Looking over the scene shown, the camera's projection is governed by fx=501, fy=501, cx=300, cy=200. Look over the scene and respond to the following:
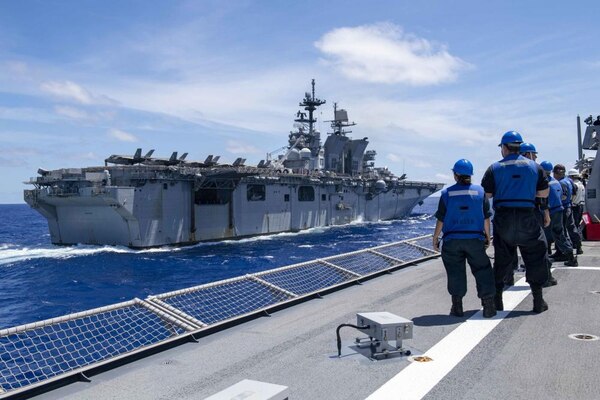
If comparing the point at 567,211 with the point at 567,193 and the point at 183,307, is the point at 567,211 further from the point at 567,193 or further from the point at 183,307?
the point at 183,307

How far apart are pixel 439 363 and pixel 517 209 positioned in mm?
1979

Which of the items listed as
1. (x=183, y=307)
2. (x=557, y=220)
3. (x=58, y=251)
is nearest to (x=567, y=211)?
(x=557, y=220)

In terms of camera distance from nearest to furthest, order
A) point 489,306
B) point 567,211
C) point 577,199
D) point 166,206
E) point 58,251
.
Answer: point 489,306
point 567,211
point 577,199
point 58,251
point 166,206

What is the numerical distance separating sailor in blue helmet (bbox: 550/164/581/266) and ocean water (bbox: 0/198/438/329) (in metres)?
12.2

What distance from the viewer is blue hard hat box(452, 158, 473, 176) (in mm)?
4582

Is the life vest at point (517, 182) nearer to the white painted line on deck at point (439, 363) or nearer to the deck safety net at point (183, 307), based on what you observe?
the white painted line on deck at point (439, 363)

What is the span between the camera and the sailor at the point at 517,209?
457 centimetres

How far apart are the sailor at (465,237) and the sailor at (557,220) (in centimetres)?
297

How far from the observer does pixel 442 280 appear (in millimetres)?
6539

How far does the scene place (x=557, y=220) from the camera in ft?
23.7

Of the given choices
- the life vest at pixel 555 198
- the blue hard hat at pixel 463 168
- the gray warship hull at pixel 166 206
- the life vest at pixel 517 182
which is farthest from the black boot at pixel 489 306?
the gray warship hull at pixel 166 206

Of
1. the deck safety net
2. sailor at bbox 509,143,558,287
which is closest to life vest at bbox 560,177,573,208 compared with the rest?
sailor at bbox 509,143,558,287

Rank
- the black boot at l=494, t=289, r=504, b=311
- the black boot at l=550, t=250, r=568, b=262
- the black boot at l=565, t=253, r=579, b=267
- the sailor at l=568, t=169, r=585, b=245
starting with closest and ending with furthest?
the black boot at l=494, t=289, r=504, b=311, the black boot at l=565, t=253, r=579, b=267, the black boot at l=550, t=250, r=568, b=262, the sailor at l=568, t=169, r=585, b=245

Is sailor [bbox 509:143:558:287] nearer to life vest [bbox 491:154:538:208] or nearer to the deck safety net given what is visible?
life vest [bbox 491:154:538:208]
